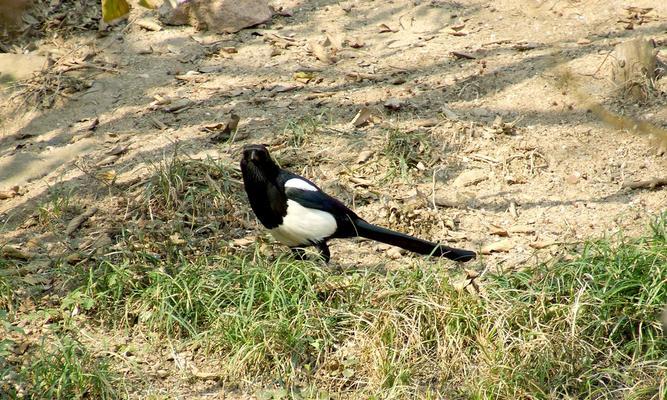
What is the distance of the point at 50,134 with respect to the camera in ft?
20.9

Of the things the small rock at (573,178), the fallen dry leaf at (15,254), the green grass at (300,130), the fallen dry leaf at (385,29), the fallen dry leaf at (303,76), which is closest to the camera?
the fallen dry leaf at (15,254)

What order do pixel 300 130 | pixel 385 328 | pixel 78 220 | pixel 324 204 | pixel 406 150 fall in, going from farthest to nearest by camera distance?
pixel 300 130, pixel 406 150, pixel 78 220, pixel 324 204, pixel 385 328

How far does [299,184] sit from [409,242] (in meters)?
0.63

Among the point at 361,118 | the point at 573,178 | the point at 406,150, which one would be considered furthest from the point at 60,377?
the point at 573,178

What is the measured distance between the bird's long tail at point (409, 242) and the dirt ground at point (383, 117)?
0.56 ft

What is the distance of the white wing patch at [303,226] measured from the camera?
4.99m

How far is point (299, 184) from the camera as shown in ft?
16.6

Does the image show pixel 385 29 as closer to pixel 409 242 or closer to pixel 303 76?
pixel 303 76

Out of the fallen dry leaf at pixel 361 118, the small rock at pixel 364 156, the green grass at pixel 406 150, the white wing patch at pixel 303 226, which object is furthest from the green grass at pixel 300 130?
the white wing patch at pixel 303 226

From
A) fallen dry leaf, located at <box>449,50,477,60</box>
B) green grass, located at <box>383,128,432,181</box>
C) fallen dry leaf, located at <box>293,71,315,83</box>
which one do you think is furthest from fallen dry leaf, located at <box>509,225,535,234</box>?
fallen dry leaf, located at <box>293,71,315,83</box>

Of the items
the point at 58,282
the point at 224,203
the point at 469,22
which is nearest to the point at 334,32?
the point at 469,22

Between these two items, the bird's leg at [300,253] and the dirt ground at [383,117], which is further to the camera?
the dirt ground at [383,117]

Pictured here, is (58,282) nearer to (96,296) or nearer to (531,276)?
(96,296)

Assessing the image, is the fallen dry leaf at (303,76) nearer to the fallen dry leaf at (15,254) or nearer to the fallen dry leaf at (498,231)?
the fallen dry leaf at (498,231)
